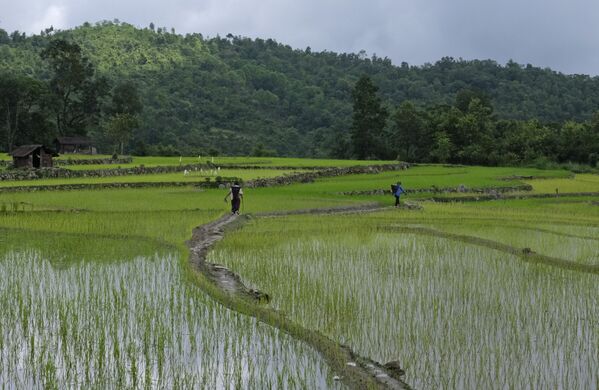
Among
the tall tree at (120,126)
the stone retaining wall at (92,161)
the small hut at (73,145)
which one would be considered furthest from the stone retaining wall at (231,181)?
the small hut at (73,145)

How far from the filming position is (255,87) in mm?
92688

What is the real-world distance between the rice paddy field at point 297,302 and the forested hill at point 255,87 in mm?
43645

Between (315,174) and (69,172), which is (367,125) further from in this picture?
(69,172)

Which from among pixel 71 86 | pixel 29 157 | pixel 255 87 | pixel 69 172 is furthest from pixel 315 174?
pixel 255 87

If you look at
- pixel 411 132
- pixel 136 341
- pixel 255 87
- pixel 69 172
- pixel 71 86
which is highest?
pixel 255 87

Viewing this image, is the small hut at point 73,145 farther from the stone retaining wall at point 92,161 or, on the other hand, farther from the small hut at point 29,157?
the small hut at point 29,157

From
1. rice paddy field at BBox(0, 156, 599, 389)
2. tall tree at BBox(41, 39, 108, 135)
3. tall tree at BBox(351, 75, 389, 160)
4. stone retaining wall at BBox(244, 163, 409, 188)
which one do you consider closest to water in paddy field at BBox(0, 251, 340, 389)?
rice paddy field at BBox(0, 156, 599, 389)

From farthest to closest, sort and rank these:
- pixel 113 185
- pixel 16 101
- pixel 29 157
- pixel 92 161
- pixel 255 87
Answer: pixel 255 87, pixel 16 101, pixel 92 161, pixel 29 157, pixel 113 185

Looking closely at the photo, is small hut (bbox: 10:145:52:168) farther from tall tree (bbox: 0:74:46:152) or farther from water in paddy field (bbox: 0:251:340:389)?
water in paddy field (bbox: 0:251:340:389)

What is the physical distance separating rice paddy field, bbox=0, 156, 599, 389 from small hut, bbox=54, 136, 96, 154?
112 ft

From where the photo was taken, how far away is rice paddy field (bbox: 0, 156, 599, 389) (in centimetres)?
653

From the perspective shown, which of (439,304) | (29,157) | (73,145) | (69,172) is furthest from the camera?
(73,145)

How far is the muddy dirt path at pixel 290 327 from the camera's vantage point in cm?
618

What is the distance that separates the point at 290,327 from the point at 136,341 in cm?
174
